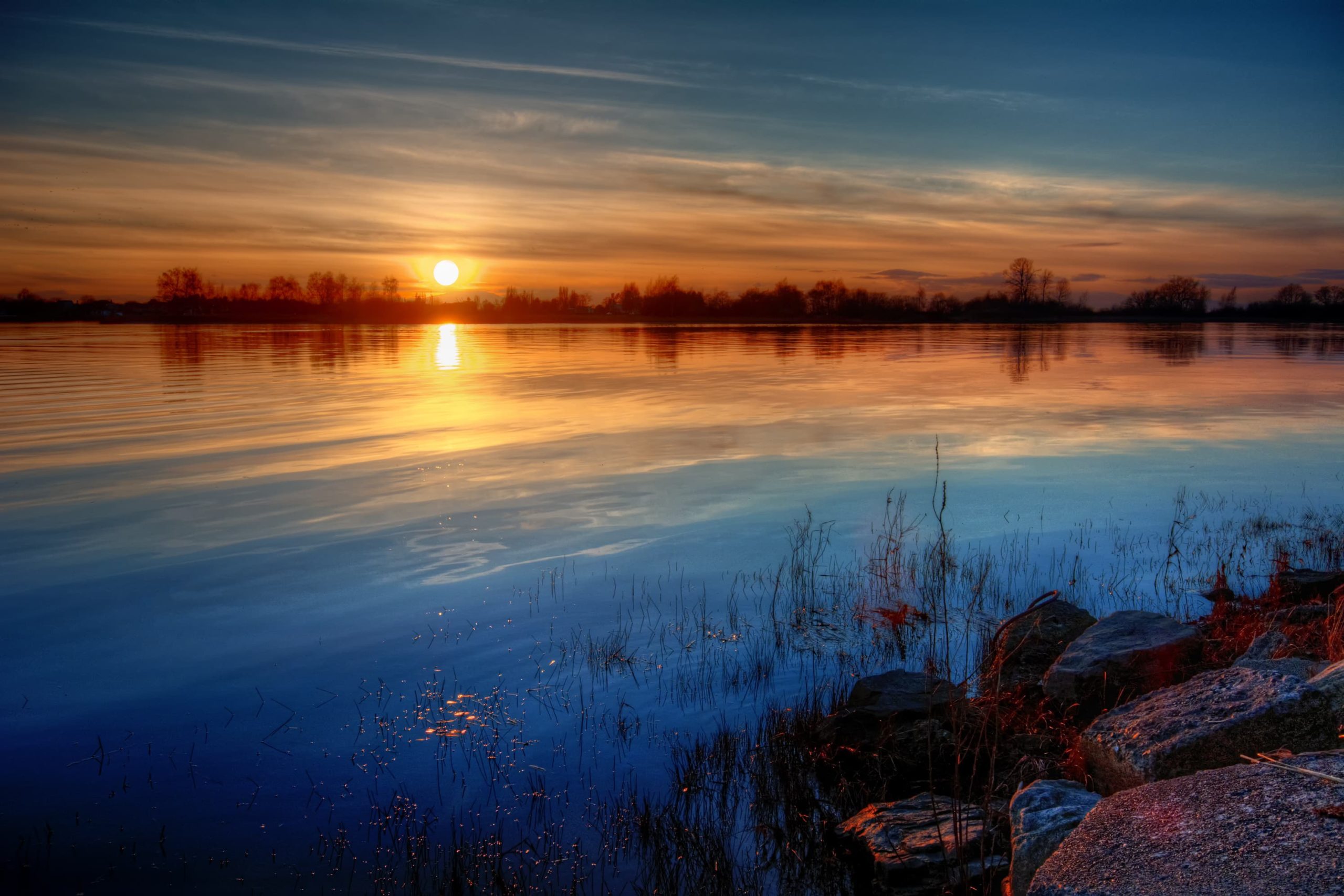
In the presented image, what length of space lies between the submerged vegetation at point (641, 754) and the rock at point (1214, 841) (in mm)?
551

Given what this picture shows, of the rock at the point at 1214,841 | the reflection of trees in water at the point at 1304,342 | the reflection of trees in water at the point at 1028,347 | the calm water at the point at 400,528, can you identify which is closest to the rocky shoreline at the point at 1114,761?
the rock at the point at 1214,841

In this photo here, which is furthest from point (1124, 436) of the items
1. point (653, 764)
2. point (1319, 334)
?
point (1319, 334)

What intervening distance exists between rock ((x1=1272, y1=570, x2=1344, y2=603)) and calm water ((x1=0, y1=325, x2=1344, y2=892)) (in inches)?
117

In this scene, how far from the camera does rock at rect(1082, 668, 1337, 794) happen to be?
15.1 ft

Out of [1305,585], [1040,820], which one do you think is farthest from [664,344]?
[1040,820]

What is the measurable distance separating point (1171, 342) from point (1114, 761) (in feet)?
259

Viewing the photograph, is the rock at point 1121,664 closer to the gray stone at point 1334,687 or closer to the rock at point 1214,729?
the rock at point 1214,729

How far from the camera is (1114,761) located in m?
5.00

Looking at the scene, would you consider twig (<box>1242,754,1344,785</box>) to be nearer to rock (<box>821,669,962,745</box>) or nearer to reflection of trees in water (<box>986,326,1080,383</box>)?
rock (<box>821,669,962,745</box>)

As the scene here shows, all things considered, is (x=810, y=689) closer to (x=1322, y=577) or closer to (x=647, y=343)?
(x=1322, y=577)

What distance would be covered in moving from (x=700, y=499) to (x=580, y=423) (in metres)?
9.54

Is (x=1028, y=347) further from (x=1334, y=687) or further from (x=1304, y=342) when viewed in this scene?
(x=1334, y=687)

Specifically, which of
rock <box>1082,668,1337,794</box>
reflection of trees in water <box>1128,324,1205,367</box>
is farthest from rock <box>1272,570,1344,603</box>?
reflection of trees in water <box>1128,324,1205,367</box>

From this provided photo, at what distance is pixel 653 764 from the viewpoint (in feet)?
20.7
